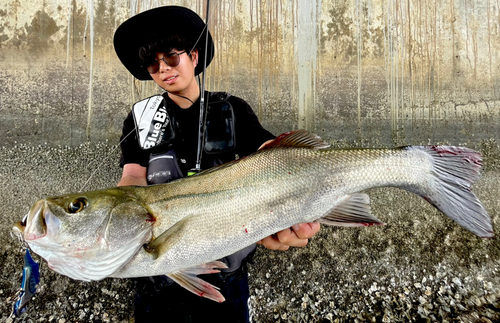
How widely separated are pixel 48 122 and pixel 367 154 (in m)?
4.24

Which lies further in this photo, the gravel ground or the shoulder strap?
the gravel ground

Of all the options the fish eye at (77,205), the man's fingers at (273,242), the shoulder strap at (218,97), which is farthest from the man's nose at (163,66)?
the man's fingers at (273,242)

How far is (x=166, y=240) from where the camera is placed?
1.71 meters

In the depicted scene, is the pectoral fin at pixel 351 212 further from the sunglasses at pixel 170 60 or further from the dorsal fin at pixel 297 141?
the sunglasses at pixel 170 60

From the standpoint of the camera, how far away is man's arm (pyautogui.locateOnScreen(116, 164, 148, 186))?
261cm

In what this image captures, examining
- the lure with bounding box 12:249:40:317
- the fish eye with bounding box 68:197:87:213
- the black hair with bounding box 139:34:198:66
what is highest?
the black hair with bounding box 139:34:198:66

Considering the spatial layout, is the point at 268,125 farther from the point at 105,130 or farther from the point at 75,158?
the point at 75,158

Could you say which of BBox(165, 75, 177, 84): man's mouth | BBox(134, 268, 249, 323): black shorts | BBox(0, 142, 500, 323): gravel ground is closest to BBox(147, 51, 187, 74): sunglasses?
BBox(165, 75, 177, 84): man's mouth

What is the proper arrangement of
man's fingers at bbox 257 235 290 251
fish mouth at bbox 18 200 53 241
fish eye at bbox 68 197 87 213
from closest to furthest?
fish mouth at bbox 18 200 53 241
fish eye at bbox 68 197 87 213
man's fingers at bbox 257 235 290 251

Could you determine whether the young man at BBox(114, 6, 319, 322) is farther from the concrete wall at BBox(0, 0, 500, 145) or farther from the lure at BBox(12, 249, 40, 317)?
the concrete wall at BBox(0, 0, 500, 145)

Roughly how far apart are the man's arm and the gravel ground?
4.20 feet

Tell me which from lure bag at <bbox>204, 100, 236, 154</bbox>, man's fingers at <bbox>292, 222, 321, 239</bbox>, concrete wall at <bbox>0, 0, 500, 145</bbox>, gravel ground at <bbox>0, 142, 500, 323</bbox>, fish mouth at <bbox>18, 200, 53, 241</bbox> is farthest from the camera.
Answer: concrete wall at <bbox>0, 0, 500, 145</bbox>

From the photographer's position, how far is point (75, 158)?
384 cm

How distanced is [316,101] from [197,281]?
312cm
